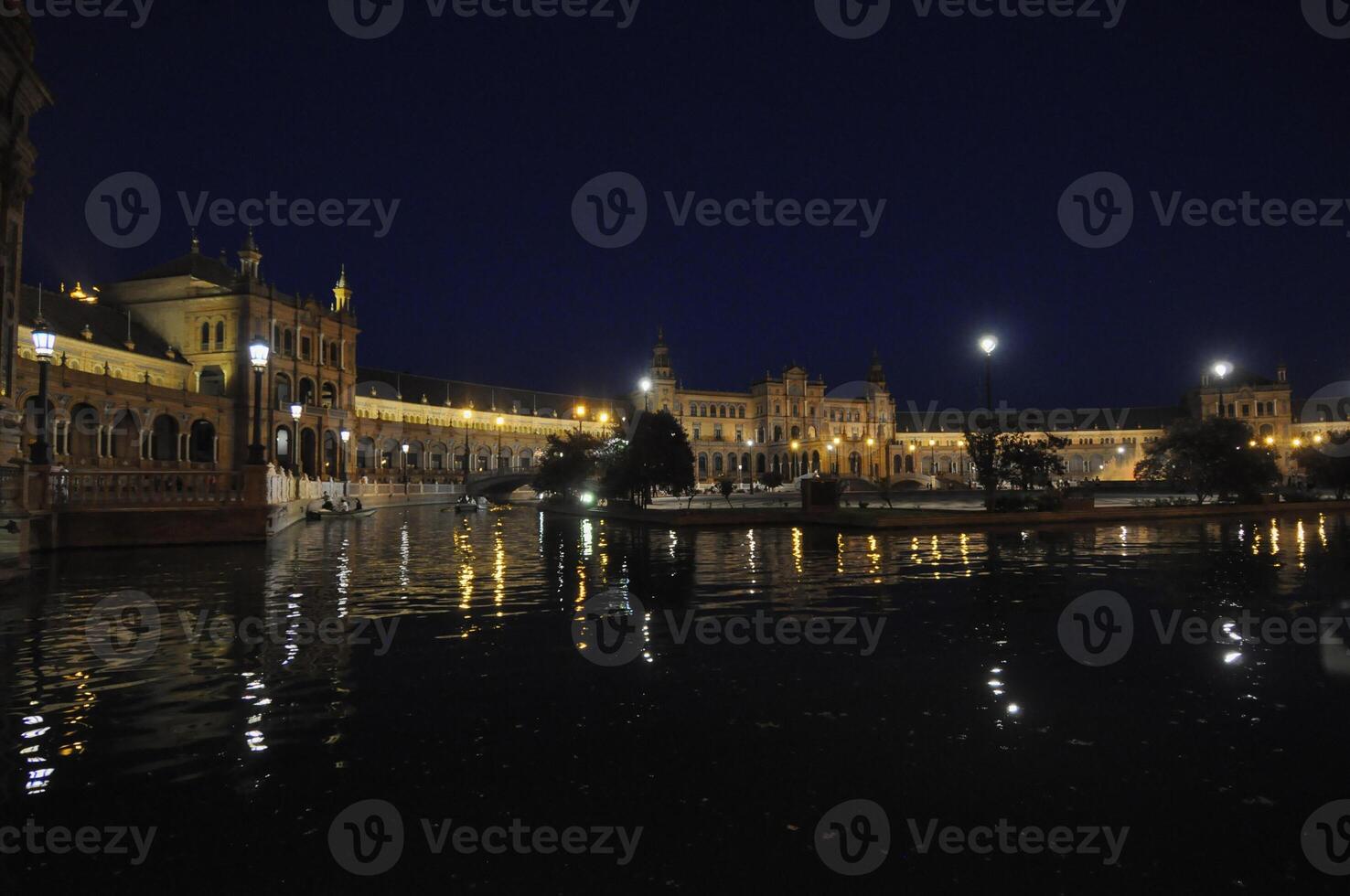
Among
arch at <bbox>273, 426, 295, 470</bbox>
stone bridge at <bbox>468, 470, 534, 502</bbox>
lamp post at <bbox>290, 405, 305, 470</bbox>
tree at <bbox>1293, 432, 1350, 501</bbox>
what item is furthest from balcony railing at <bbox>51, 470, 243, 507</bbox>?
tree at <bbox>1293, 432, 1350, 501</bbox>

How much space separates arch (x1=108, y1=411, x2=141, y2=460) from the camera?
50.8 m

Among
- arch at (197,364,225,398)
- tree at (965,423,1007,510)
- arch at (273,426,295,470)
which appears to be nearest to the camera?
tree at (965,423,1007,510)

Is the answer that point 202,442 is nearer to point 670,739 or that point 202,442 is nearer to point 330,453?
point 330,453

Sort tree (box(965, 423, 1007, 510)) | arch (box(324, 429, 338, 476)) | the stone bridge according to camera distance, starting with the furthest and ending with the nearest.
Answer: the stone bridge, arch (box(324, 429, 338, 476)), tree (box(965, 423, 1007, 510))

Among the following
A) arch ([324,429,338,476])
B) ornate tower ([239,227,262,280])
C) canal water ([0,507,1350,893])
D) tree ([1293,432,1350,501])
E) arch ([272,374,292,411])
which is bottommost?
canal water ([0,507,1350,893])

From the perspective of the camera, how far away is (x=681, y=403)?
119m

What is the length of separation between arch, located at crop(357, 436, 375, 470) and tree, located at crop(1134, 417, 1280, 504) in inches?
2733

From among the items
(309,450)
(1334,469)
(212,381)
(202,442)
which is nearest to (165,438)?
(202,442)

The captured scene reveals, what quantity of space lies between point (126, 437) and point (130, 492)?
119 ft

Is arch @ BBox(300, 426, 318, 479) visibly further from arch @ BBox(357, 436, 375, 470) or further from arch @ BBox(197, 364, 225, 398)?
arch @ BBox(357, 436, 375, 470)

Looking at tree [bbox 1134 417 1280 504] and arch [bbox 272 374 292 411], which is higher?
arch [bbox 272 374 292 411]

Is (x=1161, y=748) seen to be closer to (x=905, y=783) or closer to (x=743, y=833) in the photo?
(x=905, y=783)

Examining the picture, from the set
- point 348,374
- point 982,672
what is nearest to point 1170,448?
point 982,672

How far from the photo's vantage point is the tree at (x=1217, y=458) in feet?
120
